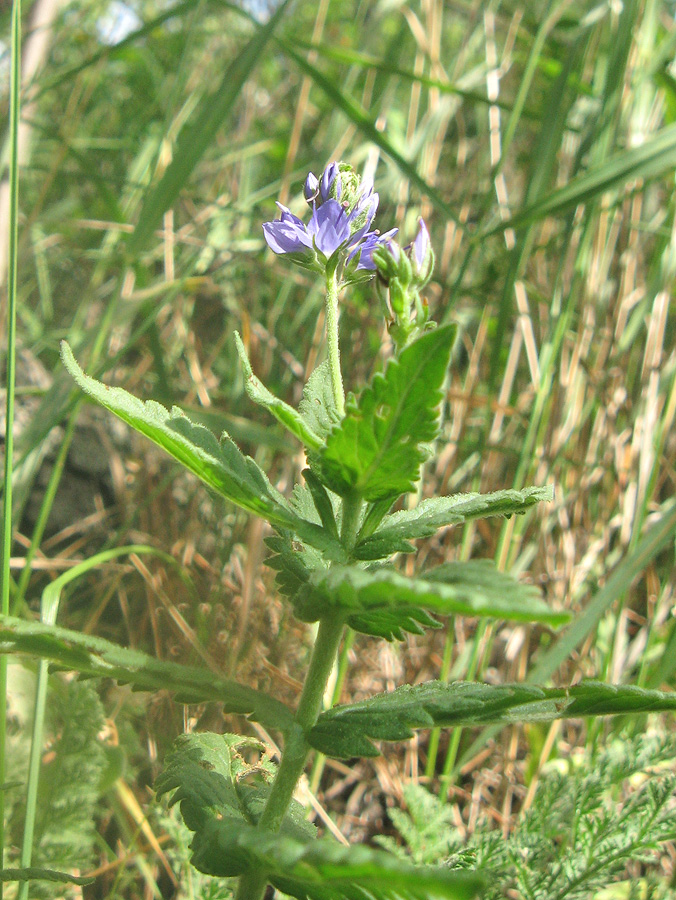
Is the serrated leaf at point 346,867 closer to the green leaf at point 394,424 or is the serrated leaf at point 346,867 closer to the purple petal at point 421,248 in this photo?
the green leaf at point 394,424

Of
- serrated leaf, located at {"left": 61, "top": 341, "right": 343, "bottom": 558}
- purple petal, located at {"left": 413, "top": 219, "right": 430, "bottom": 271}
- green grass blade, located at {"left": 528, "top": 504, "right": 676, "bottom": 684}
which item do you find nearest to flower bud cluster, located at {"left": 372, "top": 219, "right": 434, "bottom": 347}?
purple petal, located at {"left": 413, "top": 219, "right": 430, "bottom": 271}

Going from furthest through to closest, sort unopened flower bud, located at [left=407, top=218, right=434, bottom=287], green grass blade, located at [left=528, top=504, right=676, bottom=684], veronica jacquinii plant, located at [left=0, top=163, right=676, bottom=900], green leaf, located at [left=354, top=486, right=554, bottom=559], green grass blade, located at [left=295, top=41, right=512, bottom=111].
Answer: green grass blade, located at [left=295, top=41, right=512, bottom=111]
green grass blade, located at [left=528, top=504, right=676, bottom=684]
unopened flower bud, located at [left=407, top=218, right=434, bottom=287]
green leaf, located at [left=354, top=486, right=554, bottom=559]
veronica jacquinii plant, located at [left=0, top=163, right=676, bottom=900]

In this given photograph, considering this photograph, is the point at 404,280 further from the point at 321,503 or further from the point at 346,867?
the point at 346,867

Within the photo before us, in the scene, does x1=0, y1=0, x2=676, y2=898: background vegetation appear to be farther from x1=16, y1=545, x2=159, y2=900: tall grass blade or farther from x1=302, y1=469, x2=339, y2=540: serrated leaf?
x1=302, y1=469, x2=339, y2=540: serrated leaf

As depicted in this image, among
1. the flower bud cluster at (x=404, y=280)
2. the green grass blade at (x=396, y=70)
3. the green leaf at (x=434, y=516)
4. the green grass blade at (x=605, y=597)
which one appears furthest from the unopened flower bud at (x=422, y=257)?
the green grass blade at (x=396, y=70)

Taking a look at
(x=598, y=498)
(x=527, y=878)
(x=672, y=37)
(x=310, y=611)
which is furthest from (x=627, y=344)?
(x=310, y=611)
